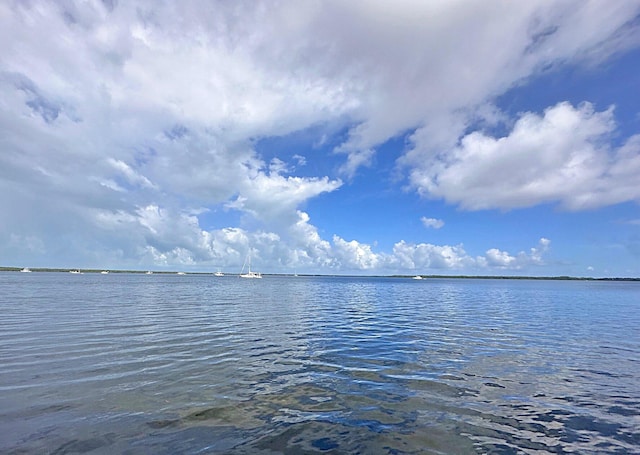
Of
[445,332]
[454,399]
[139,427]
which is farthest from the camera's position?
[445,332]

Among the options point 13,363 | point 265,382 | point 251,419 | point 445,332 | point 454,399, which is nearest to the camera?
point 251,419

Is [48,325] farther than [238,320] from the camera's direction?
No

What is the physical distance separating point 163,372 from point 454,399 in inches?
542

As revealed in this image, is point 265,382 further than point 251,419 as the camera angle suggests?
Yes

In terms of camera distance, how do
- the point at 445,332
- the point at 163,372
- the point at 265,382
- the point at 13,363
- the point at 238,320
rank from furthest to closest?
the point at 238,320
the point at 445,332
the point at 13,363
the point at 163,372
the point at 265,382

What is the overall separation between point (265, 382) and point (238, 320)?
22.9 meters

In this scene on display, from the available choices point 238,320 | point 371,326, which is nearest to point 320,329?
point 371,326

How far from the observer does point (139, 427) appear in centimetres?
1133

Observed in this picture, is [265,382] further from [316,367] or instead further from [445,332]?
[445,332]

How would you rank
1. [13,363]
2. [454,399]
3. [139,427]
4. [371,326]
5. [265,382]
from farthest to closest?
[371,326] < [13,363] < [265,382] < [454,399] < [139,427]

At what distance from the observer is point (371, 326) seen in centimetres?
3516

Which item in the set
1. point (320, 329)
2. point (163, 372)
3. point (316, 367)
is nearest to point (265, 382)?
point (316, 367)

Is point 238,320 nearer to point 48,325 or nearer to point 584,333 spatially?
point 48,325

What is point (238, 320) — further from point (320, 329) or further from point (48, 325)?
point (48, 325)
